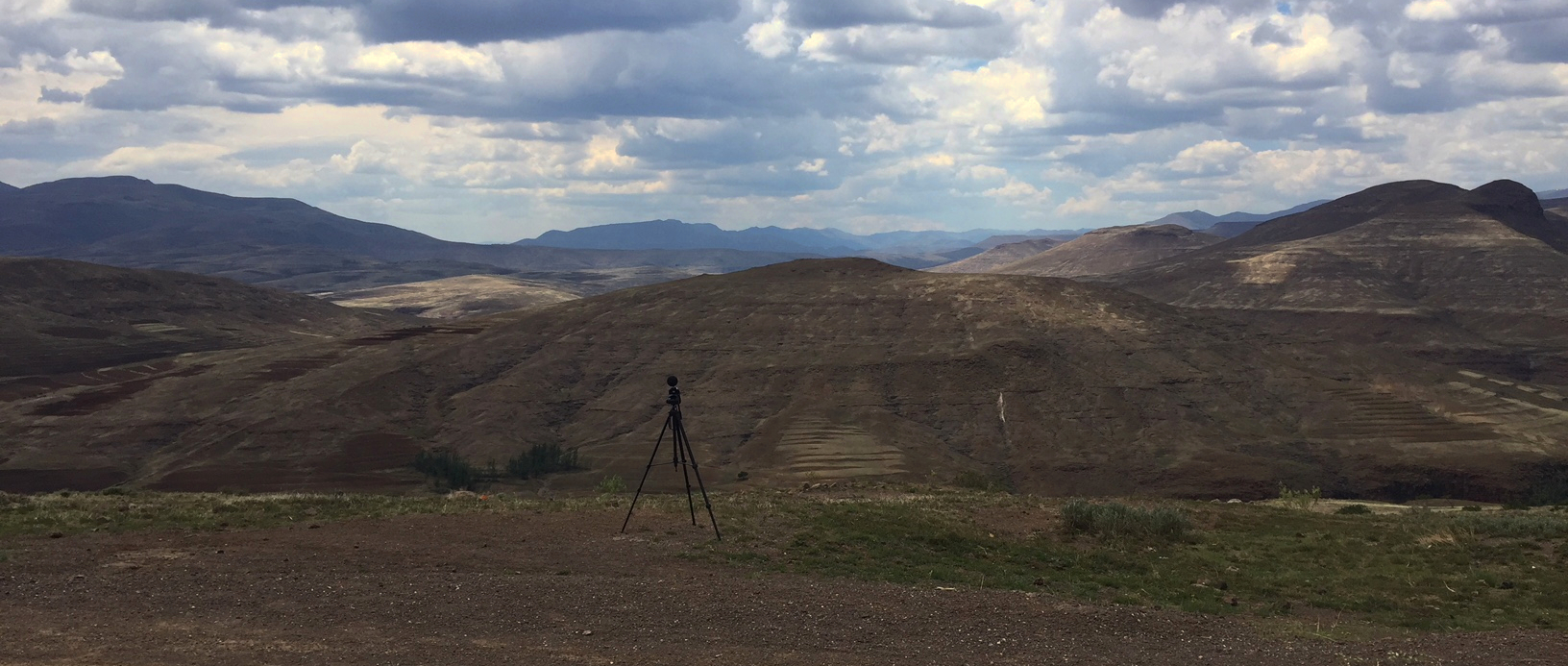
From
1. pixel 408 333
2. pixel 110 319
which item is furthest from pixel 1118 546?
pixel 110 319

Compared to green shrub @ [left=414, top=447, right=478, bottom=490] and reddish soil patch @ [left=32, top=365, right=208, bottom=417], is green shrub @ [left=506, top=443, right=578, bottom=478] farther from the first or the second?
reddish soil patch @ [left=32, top=365, right=208, bottom=417]

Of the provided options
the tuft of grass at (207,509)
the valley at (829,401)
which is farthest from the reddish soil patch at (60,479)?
the tuft of grass at (207,509)

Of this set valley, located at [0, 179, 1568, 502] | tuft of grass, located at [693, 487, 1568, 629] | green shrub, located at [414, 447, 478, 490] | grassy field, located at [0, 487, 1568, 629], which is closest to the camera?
tuft of grass, located at [693, 487, 1568, 629]

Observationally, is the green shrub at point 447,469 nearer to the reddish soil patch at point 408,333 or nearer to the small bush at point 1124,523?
the reddish soil patch at point 408,333

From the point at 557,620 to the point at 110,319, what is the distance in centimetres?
18582

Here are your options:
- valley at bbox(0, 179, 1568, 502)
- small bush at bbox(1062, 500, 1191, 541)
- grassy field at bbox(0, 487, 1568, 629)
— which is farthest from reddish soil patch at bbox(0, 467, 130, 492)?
small bush at bbox(1062, 500, 1191, 541)

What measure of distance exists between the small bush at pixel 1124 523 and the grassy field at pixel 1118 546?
0.05 meters

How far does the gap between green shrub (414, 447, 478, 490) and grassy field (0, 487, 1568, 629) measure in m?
46.4

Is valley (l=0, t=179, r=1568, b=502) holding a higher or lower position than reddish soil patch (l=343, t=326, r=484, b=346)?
lower

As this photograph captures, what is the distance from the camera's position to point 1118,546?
26.1m

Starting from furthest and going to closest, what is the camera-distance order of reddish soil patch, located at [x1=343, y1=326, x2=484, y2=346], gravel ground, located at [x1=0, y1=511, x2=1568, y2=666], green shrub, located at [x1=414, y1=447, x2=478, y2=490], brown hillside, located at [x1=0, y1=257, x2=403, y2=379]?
brown hillside, located at [x1=0, y1=257, x2=403, y2=379] → reddish soil patch, located at [x1=343, y1=326, x2=484, y2=346] → green shrub, located at [x1=414, y1=447, x2=478, y2=490] → gravel ground, located at [x1=0, y1=511, x2=1568, y2=666]

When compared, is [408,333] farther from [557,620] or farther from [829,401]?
[557,620]

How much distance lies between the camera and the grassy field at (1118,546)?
21.7 metres

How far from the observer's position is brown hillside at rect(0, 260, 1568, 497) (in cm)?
8625
